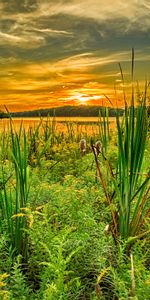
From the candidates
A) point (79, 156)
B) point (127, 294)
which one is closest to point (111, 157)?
point (79, 156)

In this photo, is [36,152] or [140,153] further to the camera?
[36,152]

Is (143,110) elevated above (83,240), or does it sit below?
above

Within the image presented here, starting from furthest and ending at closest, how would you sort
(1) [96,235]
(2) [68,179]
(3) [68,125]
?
(3) [68,125]
(2) [68,179]
(1) [96,235]

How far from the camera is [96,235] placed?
9.50 feet

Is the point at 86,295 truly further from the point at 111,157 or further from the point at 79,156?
the point at 79,156

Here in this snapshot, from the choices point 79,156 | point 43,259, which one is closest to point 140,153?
point 43,259

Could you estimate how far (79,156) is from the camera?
6.46 m

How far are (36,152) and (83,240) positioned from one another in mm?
3820

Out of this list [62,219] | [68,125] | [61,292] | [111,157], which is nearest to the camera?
[61,292]

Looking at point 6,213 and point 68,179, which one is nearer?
point 6,213

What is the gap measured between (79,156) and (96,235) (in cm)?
360

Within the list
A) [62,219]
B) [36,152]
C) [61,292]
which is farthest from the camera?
[36,152]

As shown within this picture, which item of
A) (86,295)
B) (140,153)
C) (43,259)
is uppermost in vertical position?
(140,153)

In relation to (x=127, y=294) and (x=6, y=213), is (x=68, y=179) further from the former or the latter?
(x=127, y=294)
